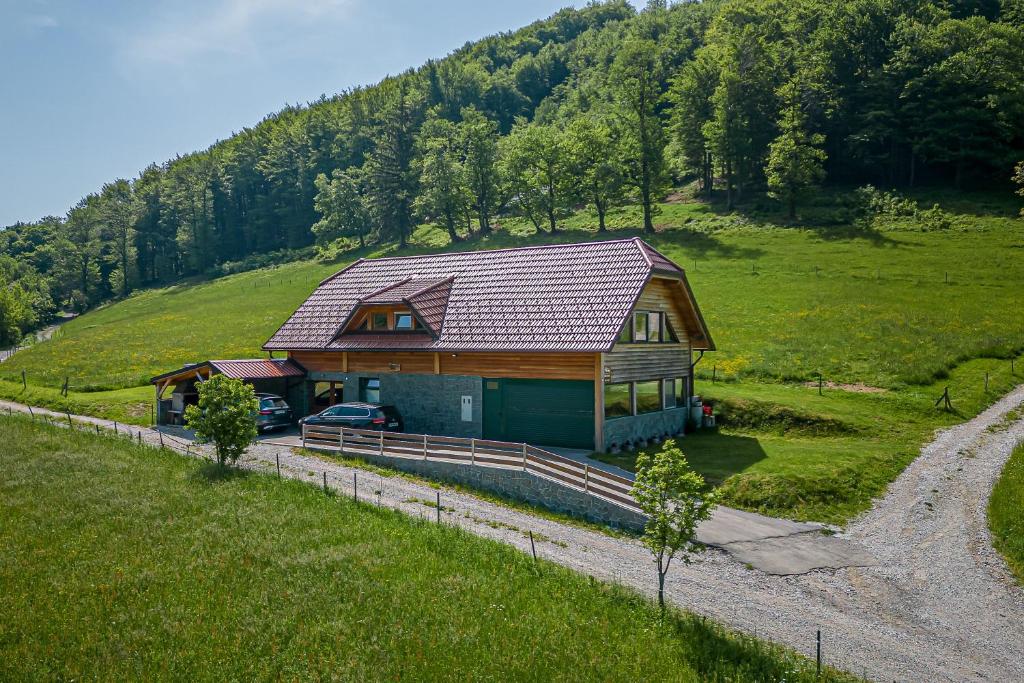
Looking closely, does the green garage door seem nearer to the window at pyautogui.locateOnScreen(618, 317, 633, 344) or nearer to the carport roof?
the window at pyautogui.locateOnScreen(618, 317, 633, 344)

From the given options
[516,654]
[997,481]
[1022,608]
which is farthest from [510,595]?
[997,481]

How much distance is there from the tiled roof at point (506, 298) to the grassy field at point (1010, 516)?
11568mm

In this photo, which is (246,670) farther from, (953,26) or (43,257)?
(43,257)

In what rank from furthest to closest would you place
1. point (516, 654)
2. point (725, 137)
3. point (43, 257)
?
point (43, 257)
point (725, 137)
point (516, 654)

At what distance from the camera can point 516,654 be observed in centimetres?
1100

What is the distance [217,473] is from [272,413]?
26.1ft

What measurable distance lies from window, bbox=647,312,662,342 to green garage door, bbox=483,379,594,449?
15.0 ft

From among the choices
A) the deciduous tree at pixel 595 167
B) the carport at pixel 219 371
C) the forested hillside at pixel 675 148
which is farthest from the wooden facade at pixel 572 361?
the deciduous tree at pixel 595 167

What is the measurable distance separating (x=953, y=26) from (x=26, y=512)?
274ft

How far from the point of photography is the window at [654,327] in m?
27.5

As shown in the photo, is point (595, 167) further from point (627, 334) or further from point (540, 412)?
point (540, 412)

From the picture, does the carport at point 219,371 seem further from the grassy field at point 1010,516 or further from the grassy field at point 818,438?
the grassy field at point 1010,516

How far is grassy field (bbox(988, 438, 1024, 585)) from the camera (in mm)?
15633

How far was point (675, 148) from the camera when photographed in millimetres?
79500
